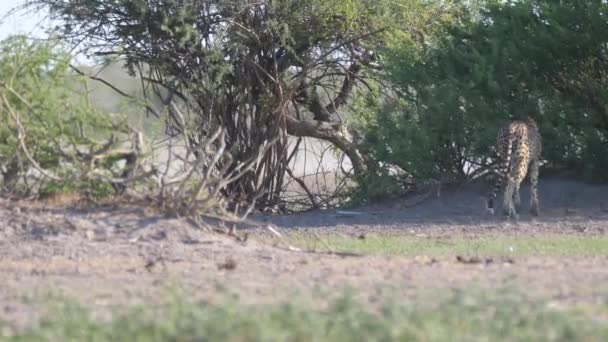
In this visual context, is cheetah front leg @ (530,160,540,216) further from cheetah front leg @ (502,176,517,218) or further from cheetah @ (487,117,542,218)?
cheetah front leg @ (502,176,517,218)

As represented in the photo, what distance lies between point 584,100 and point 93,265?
8550 mm

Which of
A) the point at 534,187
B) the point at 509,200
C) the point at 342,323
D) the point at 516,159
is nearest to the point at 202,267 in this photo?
the point at 342,323

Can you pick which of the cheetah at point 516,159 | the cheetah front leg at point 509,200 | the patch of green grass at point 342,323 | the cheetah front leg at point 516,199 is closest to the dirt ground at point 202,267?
the cheetah front leg at point 509,200

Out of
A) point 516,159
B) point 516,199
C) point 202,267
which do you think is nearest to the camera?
point 202,267

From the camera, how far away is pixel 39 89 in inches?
508

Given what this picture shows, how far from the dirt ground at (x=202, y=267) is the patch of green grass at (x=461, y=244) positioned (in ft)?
1.72

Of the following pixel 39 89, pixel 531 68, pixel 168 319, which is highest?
pixel 531 68

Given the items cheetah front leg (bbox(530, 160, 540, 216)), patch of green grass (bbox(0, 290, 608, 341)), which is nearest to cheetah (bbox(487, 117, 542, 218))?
cheetah front leg (bbox(530, 160, 540, 216))

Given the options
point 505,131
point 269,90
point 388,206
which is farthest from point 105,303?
point 269,90

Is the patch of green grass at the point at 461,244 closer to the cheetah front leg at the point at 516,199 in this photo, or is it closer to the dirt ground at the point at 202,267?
the dirt ground at the point at 202,267

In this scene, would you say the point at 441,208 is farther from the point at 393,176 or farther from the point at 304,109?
the point at 304,109

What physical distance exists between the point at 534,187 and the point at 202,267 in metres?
6.59

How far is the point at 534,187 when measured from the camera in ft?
51.1

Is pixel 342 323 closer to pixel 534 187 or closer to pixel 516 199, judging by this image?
pixel 534 187
